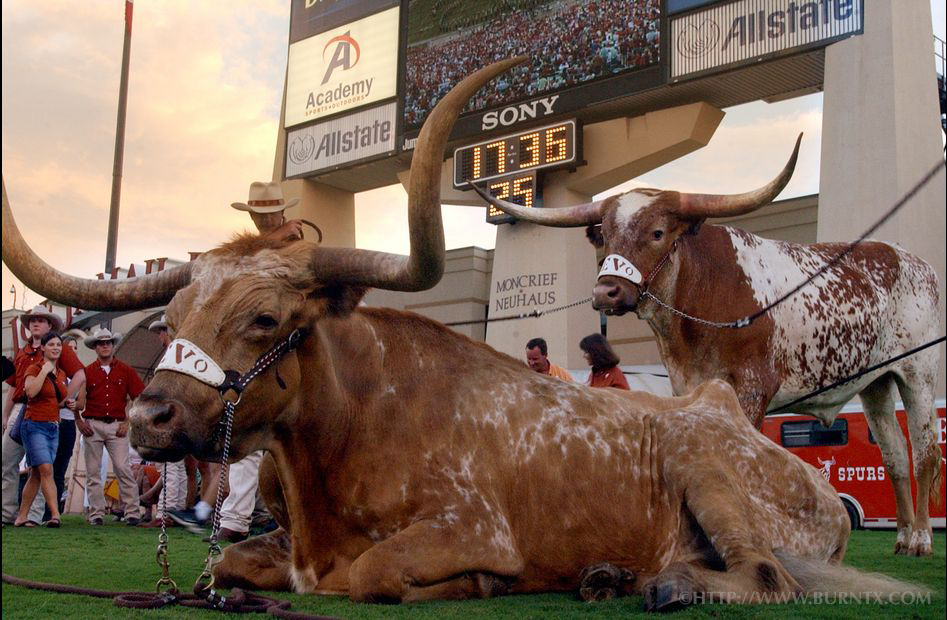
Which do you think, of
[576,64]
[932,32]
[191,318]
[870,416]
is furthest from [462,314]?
[191,318]

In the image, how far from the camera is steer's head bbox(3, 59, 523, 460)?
3260 mm

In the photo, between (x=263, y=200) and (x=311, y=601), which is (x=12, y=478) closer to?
(x=263, y=200)

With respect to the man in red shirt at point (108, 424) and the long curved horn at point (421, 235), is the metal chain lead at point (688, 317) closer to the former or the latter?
the long curved horn at point (421, 235)

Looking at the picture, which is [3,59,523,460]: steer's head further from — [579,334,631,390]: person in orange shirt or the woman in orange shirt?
the woman in orange shirt

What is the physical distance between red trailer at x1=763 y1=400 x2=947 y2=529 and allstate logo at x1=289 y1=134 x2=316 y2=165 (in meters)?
13.3

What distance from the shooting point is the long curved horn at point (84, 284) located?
410cm

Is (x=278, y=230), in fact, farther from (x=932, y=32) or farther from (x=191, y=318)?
(x=932, y=32)

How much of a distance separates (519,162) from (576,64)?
2.23m

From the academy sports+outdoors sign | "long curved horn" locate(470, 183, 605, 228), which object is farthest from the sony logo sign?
"long curved horn" locate(470, 183, 605, 228)

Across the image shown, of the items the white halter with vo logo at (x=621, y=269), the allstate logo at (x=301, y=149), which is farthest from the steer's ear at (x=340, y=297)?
the allstate logo at (x=301, y=149)

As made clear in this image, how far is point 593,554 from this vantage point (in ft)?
13.4

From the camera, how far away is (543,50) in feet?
61.3

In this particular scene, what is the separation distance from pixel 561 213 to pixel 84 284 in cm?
323

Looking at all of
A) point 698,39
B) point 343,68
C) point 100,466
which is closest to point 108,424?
point 100,466
